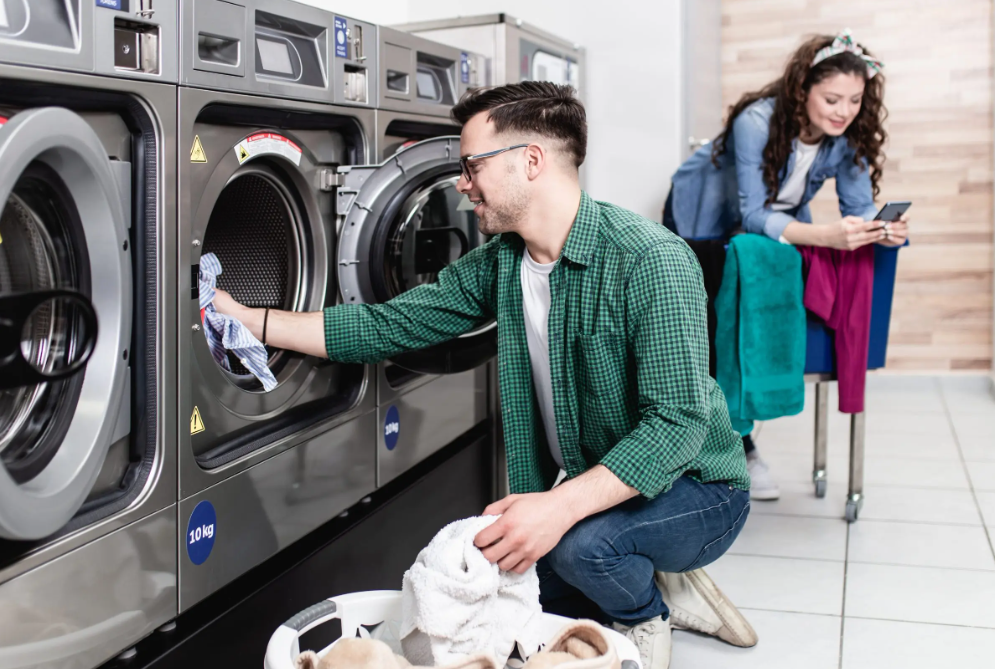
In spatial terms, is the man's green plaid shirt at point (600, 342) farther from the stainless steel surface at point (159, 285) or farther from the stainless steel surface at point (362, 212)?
the stainless steel surface at point (159, 285)

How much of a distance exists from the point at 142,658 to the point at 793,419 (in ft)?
9.80

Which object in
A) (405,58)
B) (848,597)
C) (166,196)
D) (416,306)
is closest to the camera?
(166,196)

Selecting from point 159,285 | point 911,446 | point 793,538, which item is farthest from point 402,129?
point 911,446

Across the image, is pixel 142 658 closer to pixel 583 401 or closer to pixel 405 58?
pixel 583 401

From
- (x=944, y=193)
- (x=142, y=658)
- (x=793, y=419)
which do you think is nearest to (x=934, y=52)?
(x=944, y=193)

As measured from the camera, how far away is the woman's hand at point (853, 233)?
2.33 m

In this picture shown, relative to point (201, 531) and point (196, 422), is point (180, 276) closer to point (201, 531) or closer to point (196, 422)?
point (196, 422)

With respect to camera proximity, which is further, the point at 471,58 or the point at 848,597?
the point at 471,58

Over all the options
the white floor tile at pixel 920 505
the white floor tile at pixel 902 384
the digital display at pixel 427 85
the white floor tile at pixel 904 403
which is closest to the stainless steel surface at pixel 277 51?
the digital display at pixel 427 85

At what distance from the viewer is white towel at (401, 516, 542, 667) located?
1.25 meters

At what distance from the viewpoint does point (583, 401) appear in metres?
1.66

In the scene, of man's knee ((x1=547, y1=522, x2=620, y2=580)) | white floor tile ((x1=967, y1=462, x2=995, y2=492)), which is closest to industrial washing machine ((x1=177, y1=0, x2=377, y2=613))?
man's knee ((x1=547, y1=522, x2=620, y2=580))

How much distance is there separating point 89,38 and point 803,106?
1896 mm

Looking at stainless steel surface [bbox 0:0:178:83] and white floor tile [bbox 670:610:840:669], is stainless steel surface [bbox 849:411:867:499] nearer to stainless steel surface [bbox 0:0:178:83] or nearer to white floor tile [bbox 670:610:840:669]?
white floor tile [bbox 670:610:840:669]
